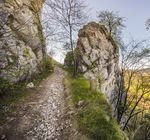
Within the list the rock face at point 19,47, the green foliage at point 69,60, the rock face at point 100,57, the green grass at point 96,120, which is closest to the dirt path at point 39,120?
the green grass at point 96,120

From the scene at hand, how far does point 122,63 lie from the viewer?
2570cm

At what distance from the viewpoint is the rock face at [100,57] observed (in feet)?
86.2

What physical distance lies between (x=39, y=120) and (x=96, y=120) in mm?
2903

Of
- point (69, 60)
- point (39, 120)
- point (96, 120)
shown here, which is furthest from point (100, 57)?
point (96, 120)

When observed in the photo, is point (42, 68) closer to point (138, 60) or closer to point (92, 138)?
point (138, 60)

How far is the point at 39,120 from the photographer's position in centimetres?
1123

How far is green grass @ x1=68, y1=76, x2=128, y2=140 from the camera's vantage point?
9.51m

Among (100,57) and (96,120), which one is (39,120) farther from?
(100,57)

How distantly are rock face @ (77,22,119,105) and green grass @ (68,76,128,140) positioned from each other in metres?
11.3

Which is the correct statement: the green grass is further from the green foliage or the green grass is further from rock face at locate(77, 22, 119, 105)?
the green foliage

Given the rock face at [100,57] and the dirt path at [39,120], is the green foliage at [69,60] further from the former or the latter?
the dirt path at [39,120]

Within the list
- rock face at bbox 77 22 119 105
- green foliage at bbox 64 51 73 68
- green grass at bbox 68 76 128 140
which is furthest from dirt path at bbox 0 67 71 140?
green foliage at bbox 64 51 73 68

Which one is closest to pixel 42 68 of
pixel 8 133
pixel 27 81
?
pixel 27 81

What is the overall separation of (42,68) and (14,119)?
11644mm
